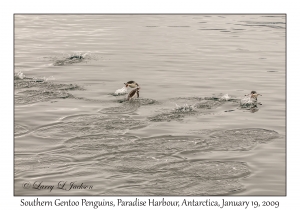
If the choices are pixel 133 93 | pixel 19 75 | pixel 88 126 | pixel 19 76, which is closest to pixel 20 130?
pixel 88 126

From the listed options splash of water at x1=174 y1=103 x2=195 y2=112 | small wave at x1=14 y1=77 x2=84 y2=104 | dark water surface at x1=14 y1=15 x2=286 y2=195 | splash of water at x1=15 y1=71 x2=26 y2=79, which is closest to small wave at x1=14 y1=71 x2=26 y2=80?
splash of water at x1=15 y1=71 x2=26 y2=79

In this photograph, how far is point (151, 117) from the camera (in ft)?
54.8

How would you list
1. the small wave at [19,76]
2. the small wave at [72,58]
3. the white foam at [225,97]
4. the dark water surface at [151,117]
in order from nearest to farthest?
the dark water surface at [151,117], the white foam at [225,97], the small wave at [19,76], the small wave at [72,58]

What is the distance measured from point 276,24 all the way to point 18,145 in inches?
1114

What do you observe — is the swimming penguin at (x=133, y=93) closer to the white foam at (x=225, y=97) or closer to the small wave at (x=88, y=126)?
the small wave at (x=88, y=126)

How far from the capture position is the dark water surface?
12.5m

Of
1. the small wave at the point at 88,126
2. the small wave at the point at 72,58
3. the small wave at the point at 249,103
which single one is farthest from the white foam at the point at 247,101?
the small wave at the point at 72,58

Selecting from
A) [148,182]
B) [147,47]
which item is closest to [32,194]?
[148,182]

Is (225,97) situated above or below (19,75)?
below

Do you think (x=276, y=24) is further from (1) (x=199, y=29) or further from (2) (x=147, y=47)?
(2) (x=147, y=47)

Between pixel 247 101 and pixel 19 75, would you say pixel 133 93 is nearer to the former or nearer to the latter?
pixel 247 101

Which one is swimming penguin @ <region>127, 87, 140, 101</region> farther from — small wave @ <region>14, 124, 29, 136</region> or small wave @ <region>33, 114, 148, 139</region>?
small wave @ <region>14, 124, 29, 136</region>

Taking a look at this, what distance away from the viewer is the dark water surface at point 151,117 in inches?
492

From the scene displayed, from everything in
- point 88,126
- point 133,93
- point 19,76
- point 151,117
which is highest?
point 19,76
